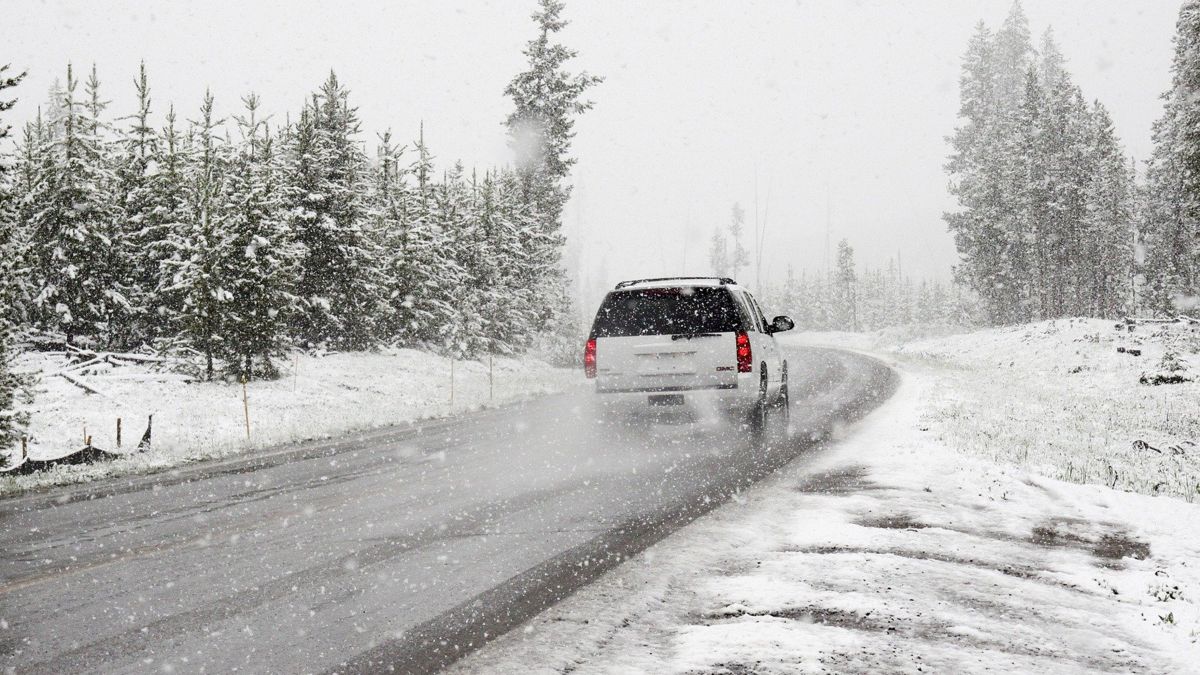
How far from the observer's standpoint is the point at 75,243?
846 inches

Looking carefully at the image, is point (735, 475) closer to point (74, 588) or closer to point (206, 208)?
point (74, 588)

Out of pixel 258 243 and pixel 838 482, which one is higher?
pixel 258 243

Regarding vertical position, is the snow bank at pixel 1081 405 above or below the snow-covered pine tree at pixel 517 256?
below

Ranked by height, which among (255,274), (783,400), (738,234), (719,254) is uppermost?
(738,234)

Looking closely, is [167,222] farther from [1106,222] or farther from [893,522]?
[1106,222]

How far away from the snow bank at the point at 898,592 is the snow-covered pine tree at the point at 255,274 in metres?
15.9

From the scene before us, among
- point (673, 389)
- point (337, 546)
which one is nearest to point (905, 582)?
point (337, 546)

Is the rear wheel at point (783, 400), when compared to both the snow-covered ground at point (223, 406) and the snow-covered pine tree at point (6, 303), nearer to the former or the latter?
the snow-covered ground at point (223, 406)

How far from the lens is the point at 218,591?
4.71m

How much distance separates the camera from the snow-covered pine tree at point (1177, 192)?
2611 centimetres

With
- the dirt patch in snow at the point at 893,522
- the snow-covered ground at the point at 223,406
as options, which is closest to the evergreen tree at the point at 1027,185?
the snow-covered ground at the point at 223,406

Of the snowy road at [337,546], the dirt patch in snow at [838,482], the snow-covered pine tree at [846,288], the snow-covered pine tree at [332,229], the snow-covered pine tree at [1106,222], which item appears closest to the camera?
the snowy road at [337,546]

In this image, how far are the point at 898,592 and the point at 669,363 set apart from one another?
6.53 meters

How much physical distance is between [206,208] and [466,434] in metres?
11.2
